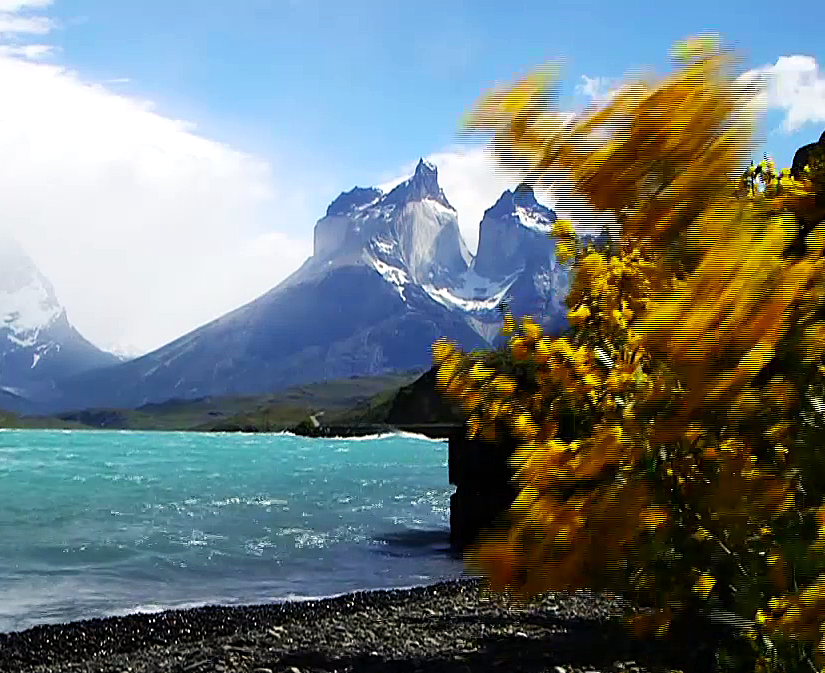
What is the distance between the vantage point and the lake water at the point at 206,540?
23.8 metres

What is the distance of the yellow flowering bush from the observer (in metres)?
1.29

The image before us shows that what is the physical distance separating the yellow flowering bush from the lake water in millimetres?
20420

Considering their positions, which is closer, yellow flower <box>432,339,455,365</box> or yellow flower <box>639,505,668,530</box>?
yellow flower <box>639,505,668,530</box>

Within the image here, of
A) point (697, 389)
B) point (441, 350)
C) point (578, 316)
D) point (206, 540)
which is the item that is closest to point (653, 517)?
point (697, 389)

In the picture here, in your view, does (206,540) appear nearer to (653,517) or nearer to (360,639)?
(360,639)

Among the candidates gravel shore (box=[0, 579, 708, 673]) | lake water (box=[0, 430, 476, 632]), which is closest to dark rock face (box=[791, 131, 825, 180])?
gravel shore (box=[0, 579, 708, 673])

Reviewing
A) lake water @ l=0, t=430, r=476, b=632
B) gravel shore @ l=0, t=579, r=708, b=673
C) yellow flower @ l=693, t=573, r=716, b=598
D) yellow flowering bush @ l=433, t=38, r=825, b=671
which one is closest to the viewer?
yellow flowering bush @ l=433, t=38, r=825, b=671

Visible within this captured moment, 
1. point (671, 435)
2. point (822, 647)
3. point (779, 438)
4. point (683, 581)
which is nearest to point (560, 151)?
point (671, 435)

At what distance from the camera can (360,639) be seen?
12602 millimetres

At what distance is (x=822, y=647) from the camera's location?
144 centimetres

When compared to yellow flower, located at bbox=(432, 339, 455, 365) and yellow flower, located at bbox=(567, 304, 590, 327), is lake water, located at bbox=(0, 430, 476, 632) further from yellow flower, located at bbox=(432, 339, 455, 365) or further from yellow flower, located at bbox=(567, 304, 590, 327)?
yellow flower, located at bbox=(432, 339, 455, 365)

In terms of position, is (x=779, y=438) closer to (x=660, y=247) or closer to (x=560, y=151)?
(x=660, y=247)

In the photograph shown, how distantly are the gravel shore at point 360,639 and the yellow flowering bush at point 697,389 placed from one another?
3.98 meters

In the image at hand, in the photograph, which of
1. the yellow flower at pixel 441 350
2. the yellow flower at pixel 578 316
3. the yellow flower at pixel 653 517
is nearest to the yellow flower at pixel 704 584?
the yellow flower at pixel 653 517
